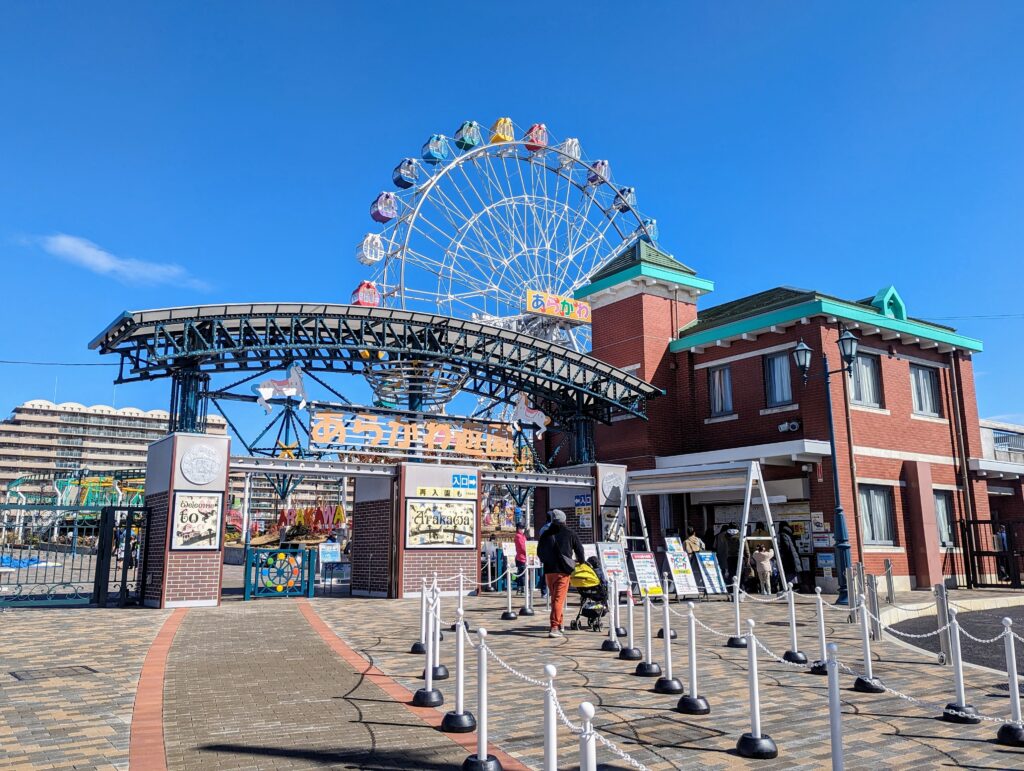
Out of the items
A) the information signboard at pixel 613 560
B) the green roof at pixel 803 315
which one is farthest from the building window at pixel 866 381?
the information signboard at pixel 613 560

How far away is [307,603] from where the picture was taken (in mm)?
17188

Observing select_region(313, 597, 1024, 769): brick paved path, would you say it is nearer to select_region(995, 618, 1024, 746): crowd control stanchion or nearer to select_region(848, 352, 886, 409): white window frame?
select_region(995, 618, 1024, 746): crowd control stanchion

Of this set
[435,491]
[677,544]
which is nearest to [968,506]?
[677,544]

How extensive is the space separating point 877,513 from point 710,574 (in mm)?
6830

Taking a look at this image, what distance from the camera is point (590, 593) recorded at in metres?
12.9

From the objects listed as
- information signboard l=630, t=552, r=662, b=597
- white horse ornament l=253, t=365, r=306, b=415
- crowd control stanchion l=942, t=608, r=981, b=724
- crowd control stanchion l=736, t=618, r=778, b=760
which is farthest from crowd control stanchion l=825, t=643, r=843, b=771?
white horse ornament l=253, t=365, r=306, b=415

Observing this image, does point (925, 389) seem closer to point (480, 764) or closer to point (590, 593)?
point (590, 593)

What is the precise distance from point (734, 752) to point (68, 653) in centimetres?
843

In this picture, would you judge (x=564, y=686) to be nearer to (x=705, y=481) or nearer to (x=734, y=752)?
(x=734, y=752)

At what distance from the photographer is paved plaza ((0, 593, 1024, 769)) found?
19.2 ft

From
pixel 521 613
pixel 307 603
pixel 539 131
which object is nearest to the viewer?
pixel 521 613

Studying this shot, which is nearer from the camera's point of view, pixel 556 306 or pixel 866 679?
pixel 866 679

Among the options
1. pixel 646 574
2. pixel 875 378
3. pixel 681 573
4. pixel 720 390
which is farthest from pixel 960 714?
pixel 720 390

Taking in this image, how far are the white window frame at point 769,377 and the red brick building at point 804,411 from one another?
0.04 m
